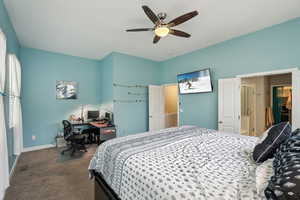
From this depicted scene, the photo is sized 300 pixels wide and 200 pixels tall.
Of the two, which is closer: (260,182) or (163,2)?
(260,182)

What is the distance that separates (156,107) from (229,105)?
7.64ft

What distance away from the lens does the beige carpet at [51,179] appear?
1.94 metres

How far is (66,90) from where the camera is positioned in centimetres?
438

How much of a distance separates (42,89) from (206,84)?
483cm

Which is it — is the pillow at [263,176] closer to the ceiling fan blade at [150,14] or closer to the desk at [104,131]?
the ceiling fan blade at [150,14]

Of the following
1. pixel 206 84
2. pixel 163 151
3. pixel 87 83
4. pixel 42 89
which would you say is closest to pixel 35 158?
pixel 42 89

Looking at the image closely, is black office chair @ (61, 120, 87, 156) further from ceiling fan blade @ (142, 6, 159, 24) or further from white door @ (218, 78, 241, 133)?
white door @ (218, 78, 241, 133)

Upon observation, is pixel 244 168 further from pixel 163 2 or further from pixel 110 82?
pixel 110 82

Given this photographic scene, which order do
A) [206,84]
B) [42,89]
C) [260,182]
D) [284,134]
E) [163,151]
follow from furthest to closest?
1. [42,89]
2. [206,84]
3. [163,151]
4. [284,134]
5. [260,182]

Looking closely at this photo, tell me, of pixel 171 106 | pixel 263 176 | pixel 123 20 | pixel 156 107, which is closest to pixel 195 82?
pixel 156 107

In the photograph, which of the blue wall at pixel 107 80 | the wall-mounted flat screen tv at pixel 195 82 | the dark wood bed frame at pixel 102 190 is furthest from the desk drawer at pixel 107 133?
the wall-mounted flat screen tv at pixel 195 82

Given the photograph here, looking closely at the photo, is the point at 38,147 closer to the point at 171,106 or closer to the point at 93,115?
the point at 93,115

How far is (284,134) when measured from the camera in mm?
1169

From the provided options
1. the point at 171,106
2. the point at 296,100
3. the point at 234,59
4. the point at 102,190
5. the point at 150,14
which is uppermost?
the point at 150,14
